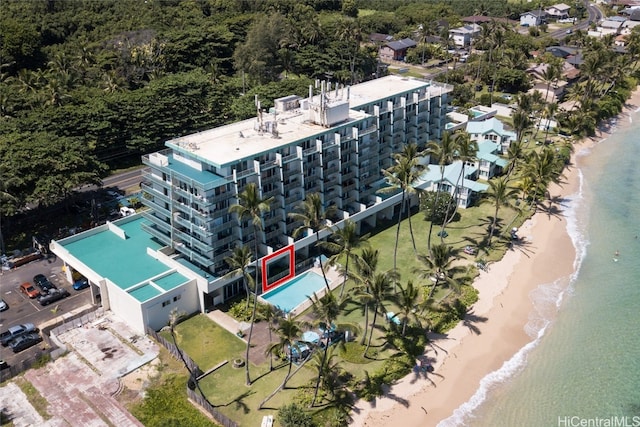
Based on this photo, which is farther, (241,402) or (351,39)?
(351,39)

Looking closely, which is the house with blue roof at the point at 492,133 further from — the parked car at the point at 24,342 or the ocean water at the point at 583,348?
the parked car at the point at 24,342

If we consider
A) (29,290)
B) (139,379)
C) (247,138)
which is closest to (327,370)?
(139,379)

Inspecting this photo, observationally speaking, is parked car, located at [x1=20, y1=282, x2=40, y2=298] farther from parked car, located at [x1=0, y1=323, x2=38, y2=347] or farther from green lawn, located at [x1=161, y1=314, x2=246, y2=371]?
green lawn, located at [x1=161, y1=314, x2=246, y2=371]

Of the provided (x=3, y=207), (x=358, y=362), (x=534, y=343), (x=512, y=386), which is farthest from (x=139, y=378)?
(x=534, y=343)

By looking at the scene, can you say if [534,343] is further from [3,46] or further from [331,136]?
[3,46]

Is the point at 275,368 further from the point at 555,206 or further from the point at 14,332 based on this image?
the point at 555,206

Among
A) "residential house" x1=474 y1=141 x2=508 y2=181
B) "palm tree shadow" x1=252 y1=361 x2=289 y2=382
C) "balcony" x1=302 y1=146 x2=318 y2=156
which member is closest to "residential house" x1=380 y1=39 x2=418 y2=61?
"residential house" x1=474 y1=141 x2=508 y2=181
